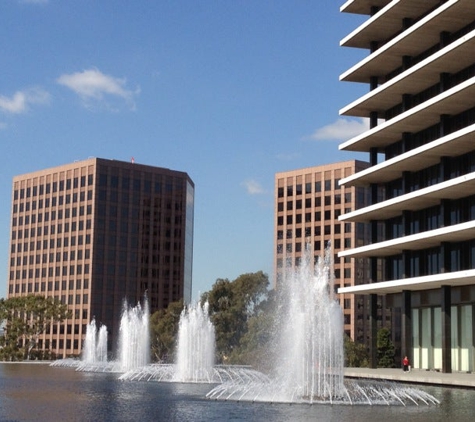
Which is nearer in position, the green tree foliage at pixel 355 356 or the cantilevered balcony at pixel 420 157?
the cantilevered balcony at pixel 420 157

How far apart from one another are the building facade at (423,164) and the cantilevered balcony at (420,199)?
79mm

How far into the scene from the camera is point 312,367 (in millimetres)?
39438

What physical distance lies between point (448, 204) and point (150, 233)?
115 m

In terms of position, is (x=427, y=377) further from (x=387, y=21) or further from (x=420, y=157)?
(x=387, y=21)

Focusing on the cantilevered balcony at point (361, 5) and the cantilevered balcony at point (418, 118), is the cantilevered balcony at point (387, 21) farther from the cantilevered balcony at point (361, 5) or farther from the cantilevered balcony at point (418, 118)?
the cantilevered balcony at point (418, 118)

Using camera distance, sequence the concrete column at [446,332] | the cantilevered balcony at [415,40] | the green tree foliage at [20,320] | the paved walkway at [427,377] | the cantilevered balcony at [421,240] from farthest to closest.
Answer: the green tree foliage at [20,320] < the concrete column at [446,332] < the cantilevered balcony at [415,40] < the cantilevered balcony at [421,240] < the paved walkway at [427,377]

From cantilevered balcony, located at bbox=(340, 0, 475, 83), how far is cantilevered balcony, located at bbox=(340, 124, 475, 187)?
799 centimetres

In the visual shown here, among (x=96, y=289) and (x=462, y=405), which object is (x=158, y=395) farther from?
(x=96, y=289)

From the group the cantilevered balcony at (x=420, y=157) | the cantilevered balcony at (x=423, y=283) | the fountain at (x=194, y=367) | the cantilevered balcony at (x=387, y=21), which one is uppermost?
the cantilevered balcony at (x=387, y=21)

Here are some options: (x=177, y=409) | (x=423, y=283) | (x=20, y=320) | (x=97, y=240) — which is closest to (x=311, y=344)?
(x=177, y=409)

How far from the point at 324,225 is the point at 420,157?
315 feet

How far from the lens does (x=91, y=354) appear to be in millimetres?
114438

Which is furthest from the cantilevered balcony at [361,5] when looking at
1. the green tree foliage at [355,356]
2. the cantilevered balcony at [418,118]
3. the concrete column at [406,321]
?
the green tree foliage at [355,356]

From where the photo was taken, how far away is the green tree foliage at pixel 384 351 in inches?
2778
